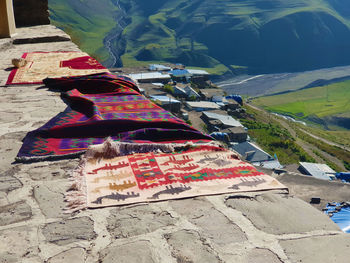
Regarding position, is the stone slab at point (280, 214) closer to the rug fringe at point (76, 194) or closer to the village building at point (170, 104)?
the rug fringe at point (76, 194)

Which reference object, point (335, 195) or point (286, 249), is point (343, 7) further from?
point (286, 249)

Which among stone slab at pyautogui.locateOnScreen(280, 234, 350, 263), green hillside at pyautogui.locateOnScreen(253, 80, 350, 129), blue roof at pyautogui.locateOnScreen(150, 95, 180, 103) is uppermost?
stone slab at pyautogui.locateOnScreen(280, 234, 350, 263)

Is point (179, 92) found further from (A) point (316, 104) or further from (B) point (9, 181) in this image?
(B) point (9, 181)

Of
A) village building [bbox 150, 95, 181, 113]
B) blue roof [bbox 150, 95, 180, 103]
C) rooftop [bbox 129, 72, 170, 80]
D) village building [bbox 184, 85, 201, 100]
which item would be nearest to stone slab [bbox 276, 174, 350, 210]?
village building [bbox 150, 95, 181, 113]

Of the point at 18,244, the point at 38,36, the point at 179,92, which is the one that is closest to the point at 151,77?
the point at 179,92

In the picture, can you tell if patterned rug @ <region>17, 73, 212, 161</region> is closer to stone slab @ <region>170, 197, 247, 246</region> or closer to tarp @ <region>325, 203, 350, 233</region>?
stone slab @ <region>170, 197, 247, 246</region>
